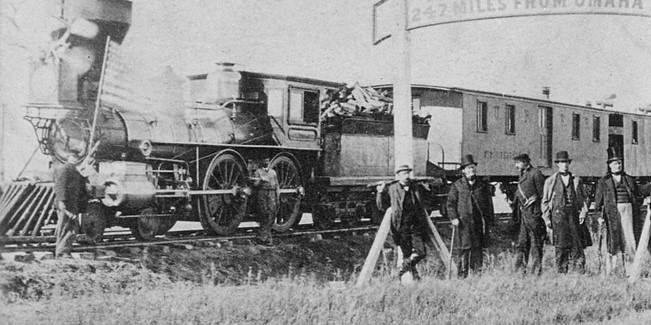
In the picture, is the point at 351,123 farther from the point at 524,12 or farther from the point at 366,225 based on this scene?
the point at 524,12

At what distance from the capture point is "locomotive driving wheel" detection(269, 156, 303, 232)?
40.5 feet

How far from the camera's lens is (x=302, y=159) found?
42.8 ft

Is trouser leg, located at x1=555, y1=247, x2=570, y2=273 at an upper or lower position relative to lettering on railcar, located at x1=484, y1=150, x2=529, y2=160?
lower

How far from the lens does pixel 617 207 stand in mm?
9664

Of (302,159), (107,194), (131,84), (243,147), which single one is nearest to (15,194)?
(107,194)

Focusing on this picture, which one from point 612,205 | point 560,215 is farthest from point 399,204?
point 612,205

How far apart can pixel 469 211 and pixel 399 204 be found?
114cm

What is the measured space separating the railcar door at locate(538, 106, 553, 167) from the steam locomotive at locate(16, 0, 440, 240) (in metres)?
3.69

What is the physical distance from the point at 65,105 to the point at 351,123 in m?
5.53

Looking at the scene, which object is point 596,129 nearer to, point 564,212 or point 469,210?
point 564,212

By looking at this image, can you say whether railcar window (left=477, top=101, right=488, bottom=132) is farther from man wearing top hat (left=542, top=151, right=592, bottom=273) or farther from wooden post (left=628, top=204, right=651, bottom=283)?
wooden post (left=628, top=204, right=651, bottom=283)

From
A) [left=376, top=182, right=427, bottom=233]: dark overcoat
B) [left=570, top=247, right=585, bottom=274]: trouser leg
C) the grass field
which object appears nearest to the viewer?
the grass field

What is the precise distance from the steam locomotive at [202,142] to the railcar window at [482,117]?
51.6 inches

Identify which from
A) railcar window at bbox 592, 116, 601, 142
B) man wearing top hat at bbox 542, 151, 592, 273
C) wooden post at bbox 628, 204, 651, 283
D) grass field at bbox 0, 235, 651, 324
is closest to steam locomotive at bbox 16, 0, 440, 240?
grass field at bbox 0, 235, 651, 324
